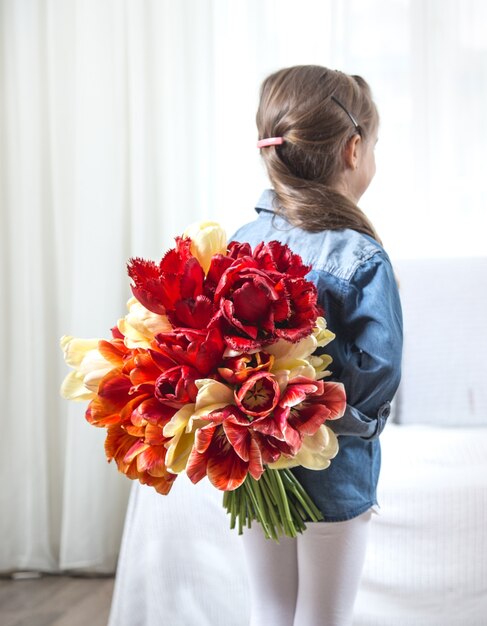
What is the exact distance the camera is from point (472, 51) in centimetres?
249

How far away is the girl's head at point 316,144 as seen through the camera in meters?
1.23

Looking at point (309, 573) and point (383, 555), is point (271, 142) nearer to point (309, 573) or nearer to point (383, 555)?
point (309, 573)

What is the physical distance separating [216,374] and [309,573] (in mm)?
435

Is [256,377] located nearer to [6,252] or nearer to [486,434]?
[486,434]

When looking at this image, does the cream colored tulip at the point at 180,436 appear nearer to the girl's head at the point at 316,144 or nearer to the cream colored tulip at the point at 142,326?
the cream colored tulip at the point at 142,326

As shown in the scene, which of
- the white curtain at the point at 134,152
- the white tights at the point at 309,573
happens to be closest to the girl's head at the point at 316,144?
the white tights at the point at 309,573

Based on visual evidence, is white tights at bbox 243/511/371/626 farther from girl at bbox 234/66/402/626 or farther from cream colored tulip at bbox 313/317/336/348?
cream colored tulip at bbox 313/317/336/348

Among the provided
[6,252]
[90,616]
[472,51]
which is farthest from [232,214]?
[90,616]

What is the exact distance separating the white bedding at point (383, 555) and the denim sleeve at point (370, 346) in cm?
69

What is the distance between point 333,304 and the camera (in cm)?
118

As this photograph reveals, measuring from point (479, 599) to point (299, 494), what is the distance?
0.88 meters

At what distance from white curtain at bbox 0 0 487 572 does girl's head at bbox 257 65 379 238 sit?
123 centimetres

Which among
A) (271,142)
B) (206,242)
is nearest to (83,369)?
(206,242)

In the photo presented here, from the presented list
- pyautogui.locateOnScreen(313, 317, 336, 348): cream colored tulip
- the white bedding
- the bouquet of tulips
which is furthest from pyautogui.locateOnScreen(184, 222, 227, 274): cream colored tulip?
the white bedding
